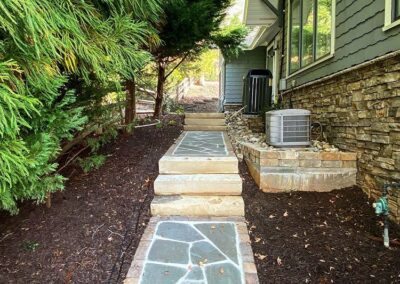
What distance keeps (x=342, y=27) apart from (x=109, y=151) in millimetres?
3497

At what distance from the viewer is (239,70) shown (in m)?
10.9

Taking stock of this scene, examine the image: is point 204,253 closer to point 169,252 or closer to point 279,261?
point 169,252

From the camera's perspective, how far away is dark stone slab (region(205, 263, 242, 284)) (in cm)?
215

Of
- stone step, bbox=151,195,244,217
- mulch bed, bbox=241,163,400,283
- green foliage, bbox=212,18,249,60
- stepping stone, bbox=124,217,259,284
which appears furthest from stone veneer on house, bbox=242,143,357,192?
green foliage, bbox=212,18,249,60

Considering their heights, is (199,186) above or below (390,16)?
below

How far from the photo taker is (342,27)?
3865mm

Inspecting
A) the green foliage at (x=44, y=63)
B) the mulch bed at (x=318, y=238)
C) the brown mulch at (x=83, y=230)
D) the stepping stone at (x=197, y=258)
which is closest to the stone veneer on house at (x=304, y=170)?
the mulch bed at (x=318, y=238)

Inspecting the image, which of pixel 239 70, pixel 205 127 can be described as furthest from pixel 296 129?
pixel 239 70

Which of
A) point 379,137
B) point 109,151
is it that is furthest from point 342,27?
point 109,151

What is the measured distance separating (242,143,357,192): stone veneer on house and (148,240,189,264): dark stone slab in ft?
4.64

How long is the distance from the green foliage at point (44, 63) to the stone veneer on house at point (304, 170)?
1.87m

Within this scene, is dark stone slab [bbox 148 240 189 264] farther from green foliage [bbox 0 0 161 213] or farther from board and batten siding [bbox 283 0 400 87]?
board and batten siding [bbox 283 0 400 87]

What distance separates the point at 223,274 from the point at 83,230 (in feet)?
4.37

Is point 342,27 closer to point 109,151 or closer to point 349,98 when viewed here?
point 349,98
